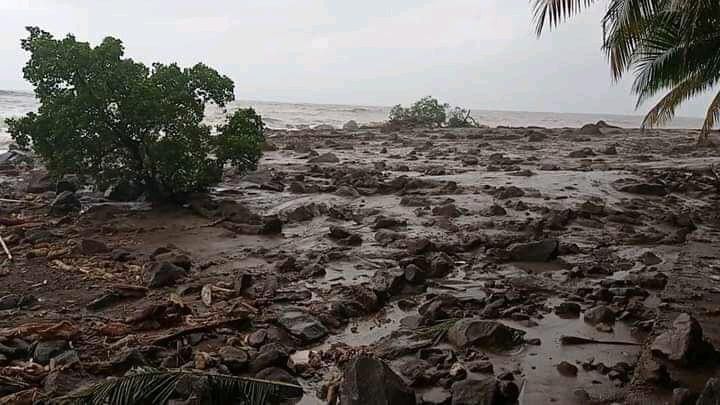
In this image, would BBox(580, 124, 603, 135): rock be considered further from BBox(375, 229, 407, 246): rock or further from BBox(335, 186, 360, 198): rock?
BBox(375, 229, 407, 246): rock

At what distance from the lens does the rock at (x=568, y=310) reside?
5.42 metres

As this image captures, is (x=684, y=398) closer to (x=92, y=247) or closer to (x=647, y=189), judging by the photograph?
(x=92, y=247)

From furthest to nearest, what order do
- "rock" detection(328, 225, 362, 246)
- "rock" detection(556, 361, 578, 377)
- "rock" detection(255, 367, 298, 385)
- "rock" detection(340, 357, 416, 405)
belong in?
"rock" detection(328, 225, 362, 246)
"rock" detection(556, 361, 578, 377)
"rock" detection(255, 367, 298, 385)
"rock" detection(340, 357, 416, 405)

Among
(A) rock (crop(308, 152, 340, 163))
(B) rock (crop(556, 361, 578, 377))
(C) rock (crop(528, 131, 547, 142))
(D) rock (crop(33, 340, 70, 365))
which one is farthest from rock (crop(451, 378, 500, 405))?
(C) rock (crop(528, 131, 547, 142))

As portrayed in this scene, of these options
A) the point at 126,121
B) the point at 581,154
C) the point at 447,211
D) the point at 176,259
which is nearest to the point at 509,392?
the point at 176,259

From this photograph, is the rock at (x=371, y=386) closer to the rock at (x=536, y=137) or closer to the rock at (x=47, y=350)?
the rock at (x=47, y=350)

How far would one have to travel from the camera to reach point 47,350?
462cm

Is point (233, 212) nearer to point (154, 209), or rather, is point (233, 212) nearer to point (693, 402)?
point (154, 209)

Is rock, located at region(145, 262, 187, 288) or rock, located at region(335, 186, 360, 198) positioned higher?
rock, located at region(335, 186, 360, 198)

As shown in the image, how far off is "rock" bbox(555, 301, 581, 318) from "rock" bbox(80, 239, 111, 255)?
6.08 meters

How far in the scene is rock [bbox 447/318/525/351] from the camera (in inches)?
185

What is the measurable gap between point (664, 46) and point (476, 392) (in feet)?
33.4

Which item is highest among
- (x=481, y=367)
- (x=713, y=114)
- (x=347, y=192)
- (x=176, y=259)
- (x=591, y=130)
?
(x=713, y=114)

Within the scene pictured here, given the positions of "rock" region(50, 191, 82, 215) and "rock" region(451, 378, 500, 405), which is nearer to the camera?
"rock" region(451, 378, 500, 405)
